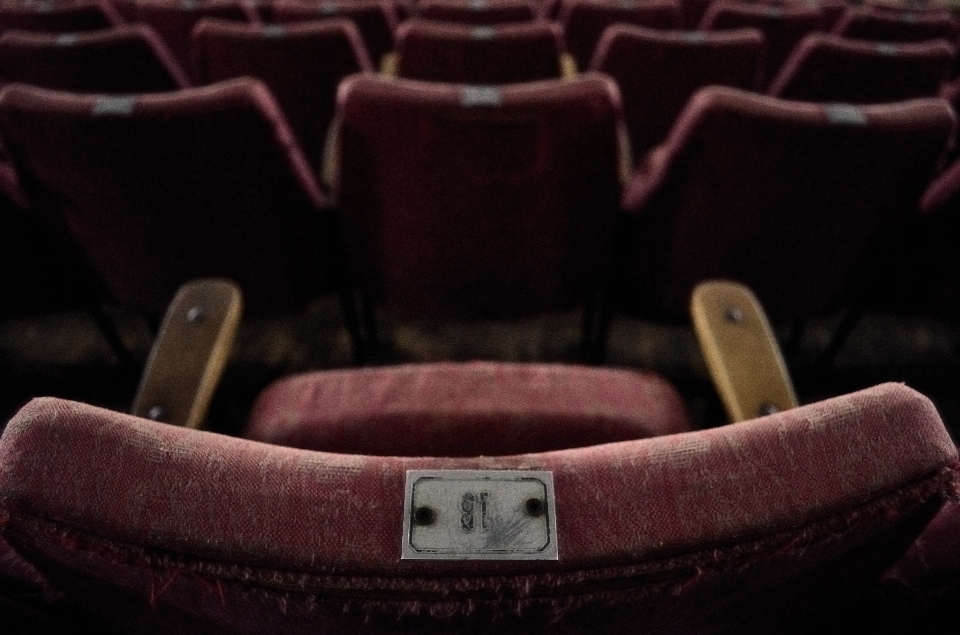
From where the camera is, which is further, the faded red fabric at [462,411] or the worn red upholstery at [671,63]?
the worn red upholstery at [671,63]

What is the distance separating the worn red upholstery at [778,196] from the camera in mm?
614

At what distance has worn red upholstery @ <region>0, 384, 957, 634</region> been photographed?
162mm

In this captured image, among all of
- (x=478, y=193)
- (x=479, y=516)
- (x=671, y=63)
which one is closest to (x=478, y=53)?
(x=671, y=63)

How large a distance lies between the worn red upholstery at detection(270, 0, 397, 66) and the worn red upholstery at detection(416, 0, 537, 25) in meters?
0.12

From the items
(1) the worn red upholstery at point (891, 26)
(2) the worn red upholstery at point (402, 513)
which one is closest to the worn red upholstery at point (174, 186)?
(2) the worn red upholstery at point (402, 513)

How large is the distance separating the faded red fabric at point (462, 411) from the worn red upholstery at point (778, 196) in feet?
1.03

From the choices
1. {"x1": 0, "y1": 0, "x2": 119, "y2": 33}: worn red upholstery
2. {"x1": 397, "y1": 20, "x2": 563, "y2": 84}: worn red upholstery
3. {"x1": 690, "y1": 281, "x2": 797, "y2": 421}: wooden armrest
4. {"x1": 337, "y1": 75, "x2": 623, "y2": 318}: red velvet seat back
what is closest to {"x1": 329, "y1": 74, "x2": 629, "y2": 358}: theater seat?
{"x1": 337, "y1": 75, "x2": 623, "y2": 318}: red velvet seat back

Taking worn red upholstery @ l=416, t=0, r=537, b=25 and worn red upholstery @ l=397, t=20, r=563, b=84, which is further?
worn red upholstery @ l=416, t=0, r=537, b=25

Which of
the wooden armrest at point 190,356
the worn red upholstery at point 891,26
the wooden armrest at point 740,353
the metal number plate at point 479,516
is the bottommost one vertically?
the worn red upholstery at point 891,26

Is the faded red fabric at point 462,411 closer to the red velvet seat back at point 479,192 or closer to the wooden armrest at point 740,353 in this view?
the wooden armrest at point 740,353

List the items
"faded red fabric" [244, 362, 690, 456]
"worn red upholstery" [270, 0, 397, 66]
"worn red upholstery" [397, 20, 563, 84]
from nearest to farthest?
"faded red fabric" [244, 362, 690, 456] → "worn red upholstery" [397, 20, 563, 84] → "worn red upholstery" [270, 0, 397, 66]

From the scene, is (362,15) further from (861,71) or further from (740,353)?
(740,353)

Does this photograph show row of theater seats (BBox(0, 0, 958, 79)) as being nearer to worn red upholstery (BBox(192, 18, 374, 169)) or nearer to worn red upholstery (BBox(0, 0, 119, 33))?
worn red upholstery (BBox(0, 0, 119, 33))

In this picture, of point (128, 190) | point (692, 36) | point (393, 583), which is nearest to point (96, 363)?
point (128, 190)
